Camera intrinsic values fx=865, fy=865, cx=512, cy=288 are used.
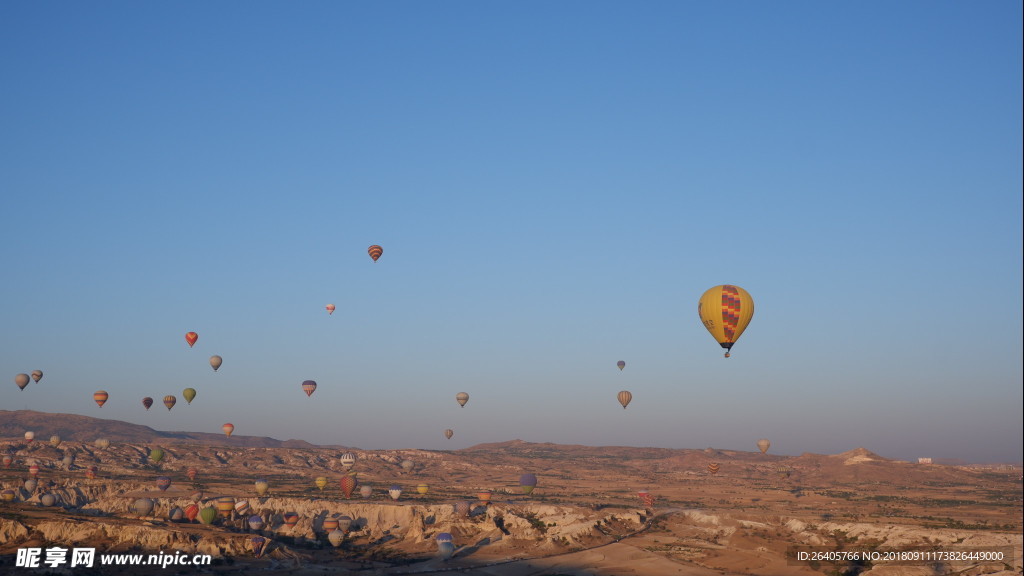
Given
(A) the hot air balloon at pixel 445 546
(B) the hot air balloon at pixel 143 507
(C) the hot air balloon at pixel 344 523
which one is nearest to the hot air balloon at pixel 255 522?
(C) the hot air balloon at pixel 344 523

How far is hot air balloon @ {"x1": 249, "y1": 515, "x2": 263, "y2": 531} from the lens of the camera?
80.8 metres

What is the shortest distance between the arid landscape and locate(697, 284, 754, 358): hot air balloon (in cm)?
1684

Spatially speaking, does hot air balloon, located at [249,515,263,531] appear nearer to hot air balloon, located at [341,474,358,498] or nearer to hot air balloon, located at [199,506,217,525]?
hot air balloon, located at [199,506,217,525]

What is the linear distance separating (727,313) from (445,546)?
29186mm

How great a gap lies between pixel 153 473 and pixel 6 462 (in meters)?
19.1

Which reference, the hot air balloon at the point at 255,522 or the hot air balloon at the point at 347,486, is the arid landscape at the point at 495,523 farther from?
the hot air balloon at the point at 347,486

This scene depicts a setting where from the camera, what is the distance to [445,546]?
69812 millimetres

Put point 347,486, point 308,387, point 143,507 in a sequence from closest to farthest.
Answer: point 143,507 → point 347,486 → point 308,387

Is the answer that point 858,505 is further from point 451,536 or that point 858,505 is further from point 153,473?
point 153,473

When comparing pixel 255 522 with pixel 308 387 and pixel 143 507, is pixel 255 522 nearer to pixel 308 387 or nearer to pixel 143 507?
pixel 143 507

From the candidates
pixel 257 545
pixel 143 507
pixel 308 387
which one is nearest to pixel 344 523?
pixel 257 545

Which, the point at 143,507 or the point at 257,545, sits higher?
the point at 143,507

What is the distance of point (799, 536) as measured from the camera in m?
73.6

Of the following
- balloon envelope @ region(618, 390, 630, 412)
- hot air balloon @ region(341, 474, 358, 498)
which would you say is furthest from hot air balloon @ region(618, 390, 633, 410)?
hot air balloon @ region(341, 474, 358, 498)
